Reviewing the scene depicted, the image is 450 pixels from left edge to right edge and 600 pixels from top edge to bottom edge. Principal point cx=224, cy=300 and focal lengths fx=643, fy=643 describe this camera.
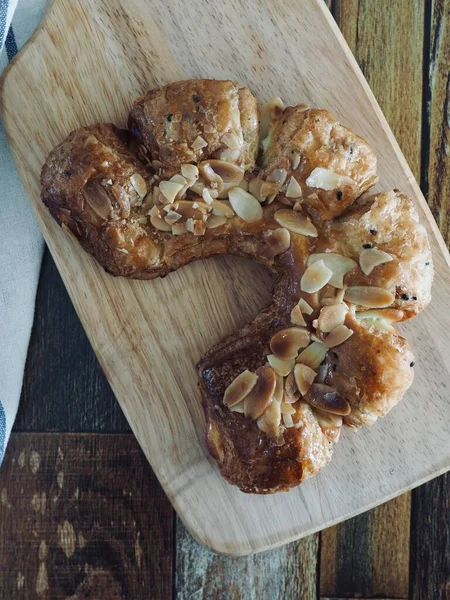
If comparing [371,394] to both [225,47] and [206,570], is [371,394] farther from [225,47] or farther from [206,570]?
[225,47]

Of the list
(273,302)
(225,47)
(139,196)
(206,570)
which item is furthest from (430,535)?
(225,47)

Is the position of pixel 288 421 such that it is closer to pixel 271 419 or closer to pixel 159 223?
pixel 271 419

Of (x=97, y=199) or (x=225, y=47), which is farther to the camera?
(x=225, y=47)

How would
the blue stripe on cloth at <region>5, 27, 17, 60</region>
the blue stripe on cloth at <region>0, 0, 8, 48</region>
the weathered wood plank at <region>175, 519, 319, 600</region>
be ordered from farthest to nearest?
the weathered wood plank at <region>175, 519, 319, 600</region>
the blue stripe on cloth at <region>5, 27, 17, 60</region>
the blue stripe on cloth at <region>0, 0, 8, 48</region>

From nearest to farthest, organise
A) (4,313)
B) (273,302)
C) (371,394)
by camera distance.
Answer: (371,394), (273,302), (4,313)

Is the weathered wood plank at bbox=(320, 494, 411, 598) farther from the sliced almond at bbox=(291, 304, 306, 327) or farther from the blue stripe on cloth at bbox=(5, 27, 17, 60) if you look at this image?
the blue stripe on cloth at bbox=(5, 27, 17, 60)

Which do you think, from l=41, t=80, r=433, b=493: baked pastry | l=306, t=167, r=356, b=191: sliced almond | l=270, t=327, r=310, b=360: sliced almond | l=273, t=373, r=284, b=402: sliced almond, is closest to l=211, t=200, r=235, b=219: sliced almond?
l=41, t=80, r=433, b=493: baked pastry

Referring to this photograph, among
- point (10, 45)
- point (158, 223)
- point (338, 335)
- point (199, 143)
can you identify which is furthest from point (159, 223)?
point (10, 45)
